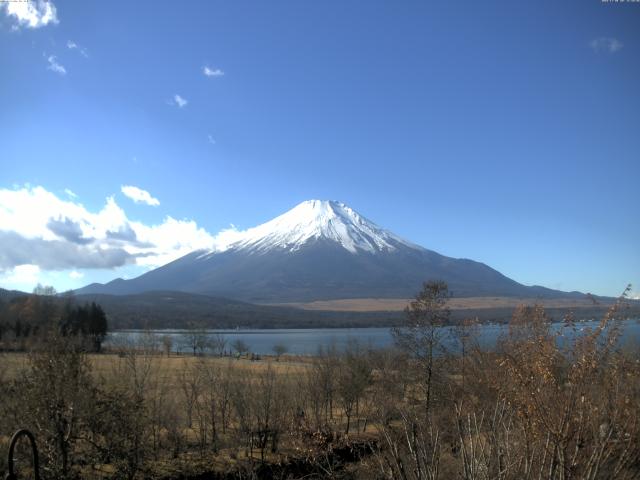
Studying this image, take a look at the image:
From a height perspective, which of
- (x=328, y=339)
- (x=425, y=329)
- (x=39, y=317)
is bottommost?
(x=328, y=339)

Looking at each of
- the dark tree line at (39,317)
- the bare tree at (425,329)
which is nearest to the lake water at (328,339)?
the bare tree at (425,329)

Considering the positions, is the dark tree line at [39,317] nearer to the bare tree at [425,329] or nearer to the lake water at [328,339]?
the lake water at [328,339]

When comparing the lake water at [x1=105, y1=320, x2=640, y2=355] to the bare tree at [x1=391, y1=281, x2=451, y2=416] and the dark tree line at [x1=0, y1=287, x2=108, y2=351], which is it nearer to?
the bare tree at [x1=391, y1=281, x2=451, y2=416]

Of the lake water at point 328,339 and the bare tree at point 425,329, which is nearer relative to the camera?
the lake water at point 328,339

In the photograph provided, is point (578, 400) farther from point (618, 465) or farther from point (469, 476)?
point (469, 476)

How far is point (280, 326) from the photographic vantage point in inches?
7756

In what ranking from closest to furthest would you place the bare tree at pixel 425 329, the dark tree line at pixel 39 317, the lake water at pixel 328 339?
the lake water at pixel 328 339 → the bare tree at pixel 425 329 → the dark tree line at pixel 39 317

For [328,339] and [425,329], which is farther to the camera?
[328,339]

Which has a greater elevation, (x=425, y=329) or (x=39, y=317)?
(x=425, y=329)

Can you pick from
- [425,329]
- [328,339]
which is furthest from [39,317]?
[425,329]

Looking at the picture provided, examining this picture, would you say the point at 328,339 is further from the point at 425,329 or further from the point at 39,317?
the point at 425,329

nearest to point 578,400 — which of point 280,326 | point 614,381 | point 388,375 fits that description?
point 614,381

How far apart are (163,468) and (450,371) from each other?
14.2m

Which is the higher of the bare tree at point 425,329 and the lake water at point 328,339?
the bare tree at point 425,329
